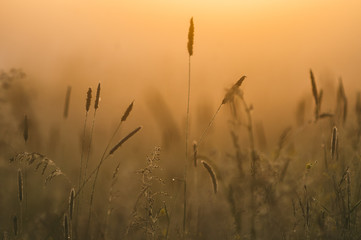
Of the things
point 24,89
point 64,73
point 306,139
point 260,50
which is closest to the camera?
point 24,89

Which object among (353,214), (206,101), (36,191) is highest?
(206,101)

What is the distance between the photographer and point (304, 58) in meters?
10.4

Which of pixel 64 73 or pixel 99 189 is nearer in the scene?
pixel 99 189

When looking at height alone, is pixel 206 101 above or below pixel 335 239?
above

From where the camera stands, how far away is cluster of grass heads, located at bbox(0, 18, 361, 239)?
205cm

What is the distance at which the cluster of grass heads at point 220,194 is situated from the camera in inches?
80.8

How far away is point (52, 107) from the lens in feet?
21.3

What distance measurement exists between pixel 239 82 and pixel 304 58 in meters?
8.76

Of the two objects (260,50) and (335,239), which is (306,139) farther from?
(260,50)

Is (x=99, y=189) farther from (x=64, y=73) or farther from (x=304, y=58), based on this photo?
(x=304, y=58)

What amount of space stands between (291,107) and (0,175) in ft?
15.6

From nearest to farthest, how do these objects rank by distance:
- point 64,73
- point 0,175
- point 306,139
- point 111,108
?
point 0,175
point 306,139
point 64,73
point 111,108

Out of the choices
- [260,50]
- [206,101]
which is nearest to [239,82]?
[206,101]

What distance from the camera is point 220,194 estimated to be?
3256 mm
